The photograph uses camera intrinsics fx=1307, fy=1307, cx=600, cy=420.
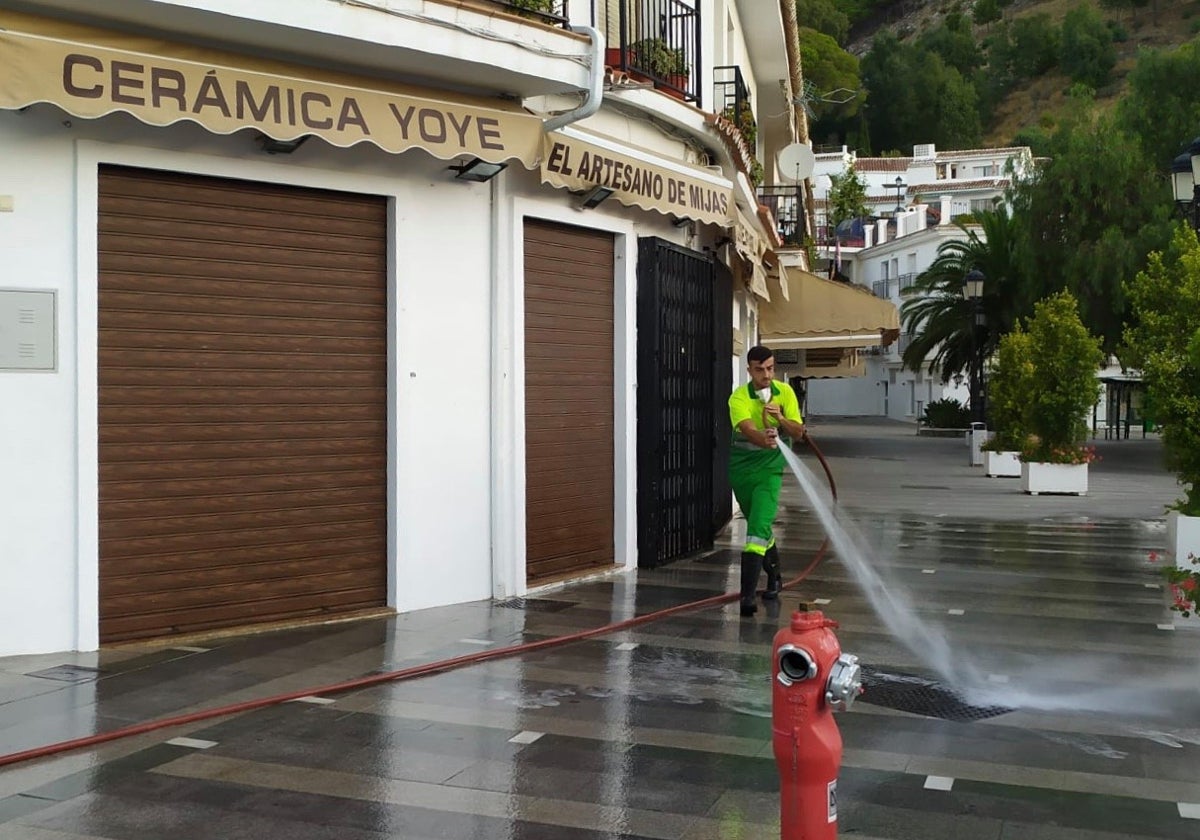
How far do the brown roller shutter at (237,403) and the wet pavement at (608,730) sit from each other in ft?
1.33

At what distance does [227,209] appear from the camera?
8.59 metres

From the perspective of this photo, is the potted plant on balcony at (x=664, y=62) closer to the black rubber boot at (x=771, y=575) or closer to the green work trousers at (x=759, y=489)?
the green work trousers at (x=759, y=489)

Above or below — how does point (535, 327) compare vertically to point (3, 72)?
below

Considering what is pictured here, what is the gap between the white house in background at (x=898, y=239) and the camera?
235 ft

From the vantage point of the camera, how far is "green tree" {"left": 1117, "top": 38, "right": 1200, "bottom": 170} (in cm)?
3503

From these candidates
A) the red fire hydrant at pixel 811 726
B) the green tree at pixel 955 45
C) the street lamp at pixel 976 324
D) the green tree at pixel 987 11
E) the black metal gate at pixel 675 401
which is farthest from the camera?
the green tree at pixel 987 11

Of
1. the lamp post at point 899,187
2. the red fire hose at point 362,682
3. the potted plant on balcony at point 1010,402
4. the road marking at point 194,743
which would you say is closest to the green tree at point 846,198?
the lamp post at point 899,187

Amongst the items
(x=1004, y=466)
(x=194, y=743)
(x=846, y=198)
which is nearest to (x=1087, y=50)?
(x=846, y=198)

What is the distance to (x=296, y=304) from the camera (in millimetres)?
8953

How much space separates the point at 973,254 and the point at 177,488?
3761 cm

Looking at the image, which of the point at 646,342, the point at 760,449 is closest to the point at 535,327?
the point at 646,342

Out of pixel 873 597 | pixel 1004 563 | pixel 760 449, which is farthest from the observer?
pixel 1004 563

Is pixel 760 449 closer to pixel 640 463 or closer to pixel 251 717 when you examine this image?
pixel 640 463

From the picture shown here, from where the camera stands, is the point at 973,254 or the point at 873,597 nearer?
the point at 873,597
